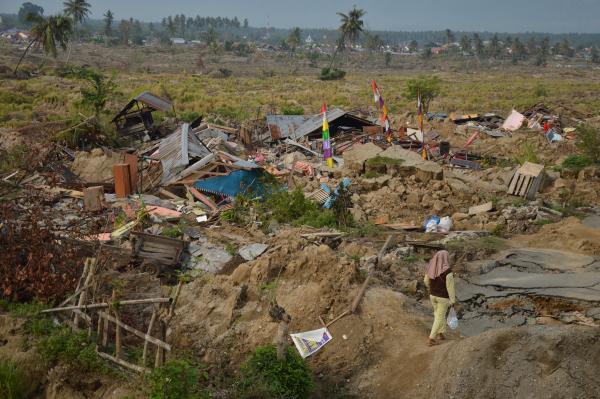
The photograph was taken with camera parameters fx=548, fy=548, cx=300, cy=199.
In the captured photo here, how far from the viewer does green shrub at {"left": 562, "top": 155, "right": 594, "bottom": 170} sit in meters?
15.3

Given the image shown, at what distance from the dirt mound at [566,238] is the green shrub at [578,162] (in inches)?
207

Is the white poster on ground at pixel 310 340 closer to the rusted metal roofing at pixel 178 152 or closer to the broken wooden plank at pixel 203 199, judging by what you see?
the broken wooden plank at pixel 203 199

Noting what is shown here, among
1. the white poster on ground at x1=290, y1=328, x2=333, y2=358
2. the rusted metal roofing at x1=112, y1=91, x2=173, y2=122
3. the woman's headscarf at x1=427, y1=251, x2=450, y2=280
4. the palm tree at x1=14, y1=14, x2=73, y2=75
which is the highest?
the palm tree at x1=14, y1=14, x2=73, y2=75

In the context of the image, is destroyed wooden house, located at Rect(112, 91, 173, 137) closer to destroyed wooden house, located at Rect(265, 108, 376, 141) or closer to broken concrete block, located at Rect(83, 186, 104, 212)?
destroyed wooden house, located at Rect(265, 108, 376, 141)

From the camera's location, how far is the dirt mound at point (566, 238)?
960cm

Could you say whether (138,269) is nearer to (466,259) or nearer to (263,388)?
(263,388)

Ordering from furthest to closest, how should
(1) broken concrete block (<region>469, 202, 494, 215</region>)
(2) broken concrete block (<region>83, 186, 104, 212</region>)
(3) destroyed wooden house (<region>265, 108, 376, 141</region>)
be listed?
1. (3) destroyed wooden house (<region>265, 108, 376, 141</region>)
2. (1) broken concrete block (<region>469, 202, 494, 215</region>)
3. (2) broken concrete block (<region>83, 186, 104, 212</region>)

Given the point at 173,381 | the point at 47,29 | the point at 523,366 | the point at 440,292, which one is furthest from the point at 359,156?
the point at 47,29

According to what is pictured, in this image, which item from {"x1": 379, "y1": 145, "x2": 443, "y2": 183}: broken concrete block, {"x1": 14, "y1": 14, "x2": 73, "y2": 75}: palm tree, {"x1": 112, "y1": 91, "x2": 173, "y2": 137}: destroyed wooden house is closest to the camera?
{"x1": 379, "y1": 145, "x2": 443, "y2": 183}: broken concrete block

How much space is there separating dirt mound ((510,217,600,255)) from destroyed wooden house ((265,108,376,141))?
1021 cm

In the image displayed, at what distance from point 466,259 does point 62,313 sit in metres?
6.32

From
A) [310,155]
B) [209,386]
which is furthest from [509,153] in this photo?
[209,386]

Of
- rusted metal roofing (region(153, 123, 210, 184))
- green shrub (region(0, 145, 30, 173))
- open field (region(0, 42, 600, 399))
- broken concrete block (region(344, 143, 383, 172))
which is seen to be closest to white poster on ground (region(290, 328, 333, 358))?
open field (region(0, 42, 600, 399))

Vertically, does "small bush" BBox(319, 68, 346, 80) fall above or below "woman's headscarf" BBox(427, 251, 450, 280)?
above
